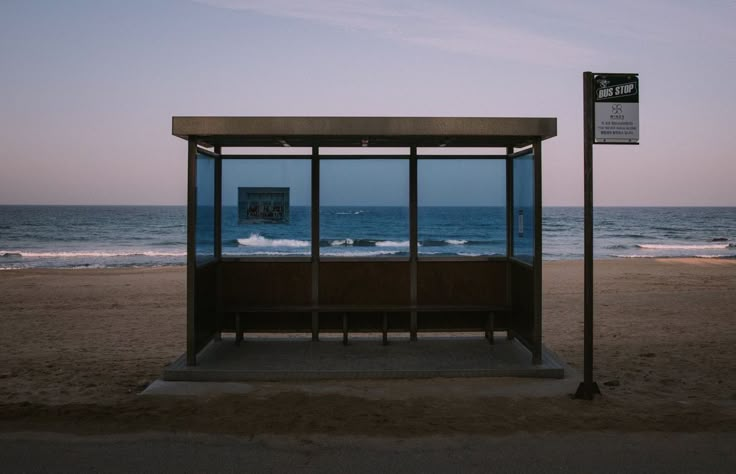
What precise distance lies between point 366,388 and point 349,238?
247 cm

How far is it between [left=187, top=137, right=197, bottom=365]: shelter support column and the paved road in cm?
180

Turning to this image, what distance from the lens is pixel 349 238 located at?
8258 millimetres

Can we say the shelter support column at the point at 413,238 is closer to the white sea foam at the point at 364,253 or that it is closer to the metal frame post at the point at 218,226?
the white sea foam at the point at 364,253

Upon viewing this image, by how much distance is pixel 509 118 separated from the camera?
257 inches

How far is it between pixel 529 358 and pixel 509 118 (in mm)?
2496

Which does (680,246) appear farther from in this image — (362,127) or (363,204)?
(362,127)

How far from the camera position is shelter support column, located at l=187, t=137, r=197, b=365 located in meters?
6.44

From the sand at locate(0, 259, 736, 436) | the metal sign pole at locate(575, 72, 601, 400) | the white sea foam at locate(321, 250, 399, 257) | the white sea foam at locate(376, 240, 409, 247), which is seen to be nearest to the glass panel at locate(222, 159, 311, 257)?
the white sea foam at locate(321, 250, 399, 257)

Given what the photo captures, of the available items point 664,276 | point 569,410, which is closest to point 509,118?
point 569,410

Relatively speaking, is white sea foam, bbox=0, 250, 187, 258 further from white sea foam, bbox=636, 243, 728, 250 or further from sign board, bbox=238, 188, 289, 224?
sign board, bbox=238, 188, 289, 224

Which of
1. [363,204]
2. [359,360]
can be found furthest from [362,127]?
[359,360]

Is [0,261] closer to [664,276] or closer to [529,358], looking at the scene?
[664,276]

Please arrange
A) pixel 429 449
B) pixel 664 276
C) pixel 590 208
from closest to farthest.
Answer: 1. pixel 429 449
2. pixel 590 208
3. pixel 664 276

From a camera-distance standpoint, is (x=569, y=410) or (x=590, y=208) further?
(x=590, y=208)
